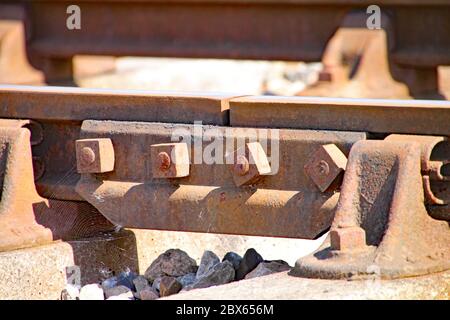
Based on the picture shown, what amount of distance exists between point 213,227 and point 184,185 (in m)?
0.21

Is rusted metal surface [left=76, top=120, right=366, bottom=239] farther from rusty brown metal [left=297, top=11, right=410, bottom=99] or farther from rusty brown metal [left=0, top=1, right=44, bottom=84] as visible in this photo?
Result: rusty brown metal [left=0, top=1, right=44, bottom=84]

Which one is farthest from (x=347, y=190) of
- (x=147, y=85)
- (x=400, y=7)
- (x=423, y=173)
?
(x=147, y=85)

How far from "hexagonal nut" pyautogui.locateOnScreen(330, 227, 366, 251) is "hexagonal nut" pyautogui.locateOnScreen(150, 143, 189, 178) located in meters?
0.81

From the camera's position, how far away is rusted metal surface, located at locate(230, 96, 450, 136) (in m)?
3.98

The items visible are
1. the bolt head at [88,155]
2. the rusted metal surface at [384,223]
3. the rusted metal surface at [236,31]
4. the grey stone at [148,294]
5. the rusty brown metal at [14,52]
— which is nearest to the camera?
the rusted metal surface at [384,223]

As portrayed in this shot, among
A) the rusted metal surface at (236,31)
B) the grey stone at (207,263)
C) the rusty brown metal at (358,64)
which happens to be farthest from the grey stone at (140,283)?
the rusty brown metal at (358,64)

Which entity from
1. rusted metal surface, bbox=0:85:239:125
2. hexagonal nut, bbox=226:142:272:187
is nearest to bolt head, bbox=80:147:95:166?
rusted metal surface, bbox=0:85:239:125

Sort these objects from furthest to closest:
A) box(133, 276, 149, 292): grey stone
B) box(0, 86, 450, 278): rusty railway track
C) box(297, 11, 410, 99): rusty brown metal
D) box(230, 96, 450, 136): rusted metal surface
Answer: box(297, 11, 410, 99): rusty brown metal < box(133, 276, 149, 292): grey stone < box(230, 96, 450, 136): rusted metal surface < box(0, 86, 450, 278): rusty railway track

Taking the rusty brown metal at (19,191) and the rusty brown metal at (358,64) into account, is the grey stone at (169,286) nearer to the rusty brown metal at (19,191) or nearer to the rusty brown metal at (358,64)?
the rusty brown metal at (19,191)

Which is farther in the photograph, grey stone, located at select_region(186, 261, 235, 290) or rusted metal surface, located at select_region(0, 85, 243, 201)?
rusted metal surface, located at select_region(0, 85, 243, 201)

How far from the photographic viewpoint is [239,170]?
13.7 feet

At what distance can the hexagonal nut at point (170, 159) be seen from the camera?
429cm

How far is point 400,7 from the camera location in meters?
7.80

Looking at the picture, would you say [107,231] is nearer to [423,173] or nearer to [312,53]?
[423,173]
